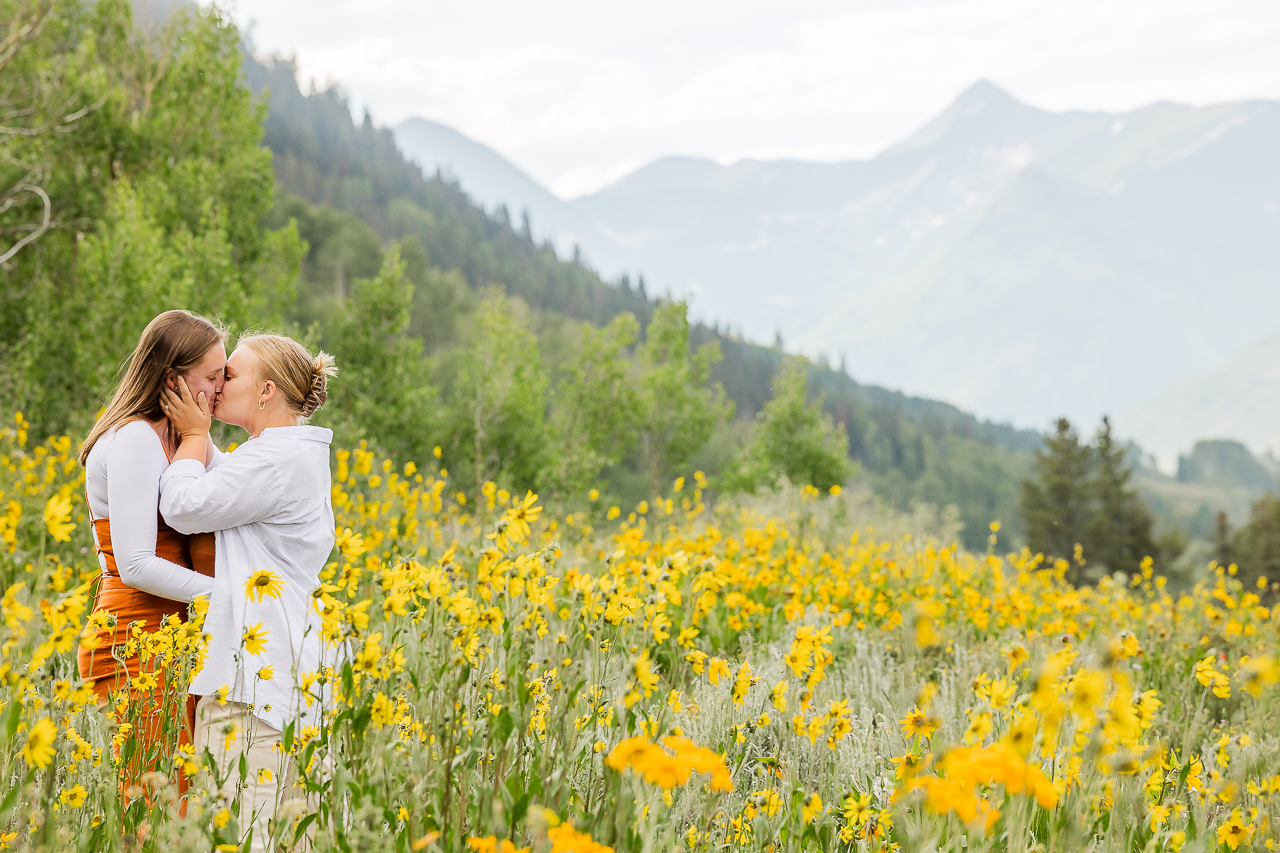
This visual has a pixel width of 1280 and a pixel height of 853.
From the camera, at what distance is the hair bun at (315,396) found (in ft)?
8.73

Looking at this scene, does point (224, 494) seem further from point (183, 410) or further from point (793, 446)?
point (793, 446)

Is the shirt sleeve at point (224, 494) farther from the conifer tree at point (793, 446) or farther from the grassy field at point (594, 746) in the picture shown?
the conifer tree at point (793, 446)

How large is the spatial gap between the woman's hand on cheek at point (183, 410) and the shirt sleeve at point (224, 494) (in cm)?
20

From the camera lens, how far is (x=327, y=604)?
177cm

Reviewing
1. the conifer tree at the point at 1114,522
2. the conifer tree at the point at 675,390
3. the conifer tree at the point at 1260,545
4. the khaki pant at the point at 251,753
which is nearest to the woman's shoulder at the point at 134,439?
the khaki pant at the point at 251,753

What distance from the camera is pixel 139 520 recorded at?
2309 mm

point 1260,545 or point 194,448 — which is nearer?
point 194,448

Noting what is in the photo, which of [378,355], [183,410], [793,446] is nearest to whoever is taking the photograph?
[183,410]

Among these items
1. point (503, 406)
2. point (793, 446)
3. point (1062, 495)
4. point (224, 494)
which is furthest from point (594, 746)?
point (1062, 495)

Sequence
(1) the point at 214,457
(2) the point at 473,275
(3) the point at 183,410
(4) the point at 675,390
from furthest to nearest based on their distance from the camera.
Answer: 1. (2) the point at 473,275
2. (4) the point at 675,390
3. (1) the point at 214,457
4. (3) the point at 183,410

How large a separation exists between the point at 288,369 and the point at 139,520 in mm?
590

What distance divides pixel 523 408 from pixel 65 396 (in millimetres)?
13838

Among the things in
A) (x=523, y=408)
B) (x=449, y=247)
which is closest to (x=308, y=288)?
(x=523, y=408)

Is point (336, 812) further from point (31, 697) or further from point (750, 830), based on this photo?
point (750, 830)
